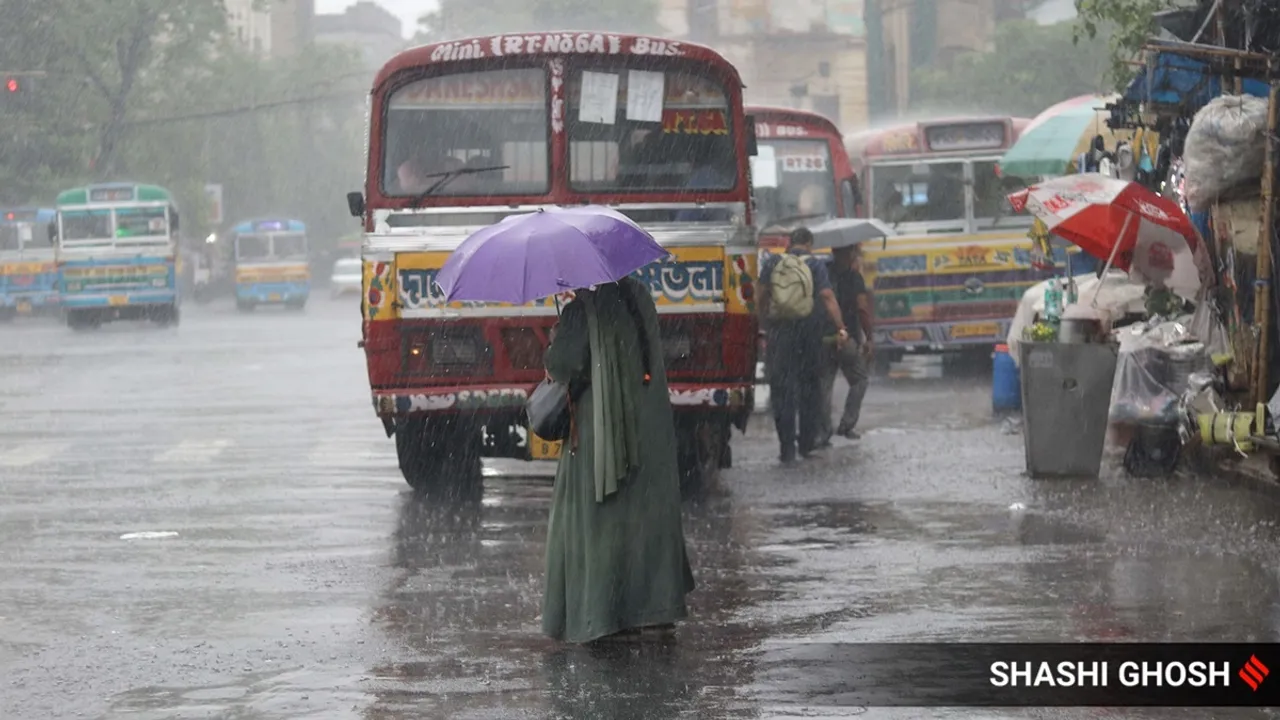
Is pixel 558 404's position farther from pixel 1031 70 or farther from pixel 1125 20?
pixel 1031 70

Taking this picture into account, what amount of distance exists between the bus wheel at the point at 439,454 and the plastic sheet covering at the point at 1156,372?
4214 millimetres

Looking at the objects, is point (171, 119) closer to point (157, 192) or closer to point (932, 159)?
point (157, 192)

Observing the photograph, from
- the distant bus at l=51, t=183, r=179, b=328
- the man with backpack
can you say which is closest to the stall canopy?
the man with backpack

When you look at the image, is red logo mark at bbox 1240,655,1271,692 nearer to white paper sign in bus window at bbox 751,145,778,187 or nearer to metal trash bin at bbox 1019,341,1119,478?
metal trash bin at bbox 1019,341,1119,478

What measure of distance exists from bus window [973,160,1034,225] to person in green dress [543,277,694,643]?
608 inches

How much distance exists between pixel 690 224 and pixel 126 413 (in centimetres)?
959

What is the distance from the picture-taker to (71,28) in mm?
54625

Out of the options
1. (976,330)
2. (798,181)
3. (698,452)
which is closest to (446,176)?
(698,452)

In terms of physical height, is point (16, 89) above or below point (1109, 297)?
above

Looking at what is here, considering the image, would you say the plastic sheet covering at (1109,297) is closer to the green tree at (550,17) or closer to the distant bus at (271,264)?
the distant bus at (271,264)

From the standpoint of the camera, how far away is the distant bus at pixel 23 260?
50531mm

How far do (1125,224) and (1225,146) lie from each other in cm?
117

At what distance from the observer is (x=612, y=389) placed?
798 cm

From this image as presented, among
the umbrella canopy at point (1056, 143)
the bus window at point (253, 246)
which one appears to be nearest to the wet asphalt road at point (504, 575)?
the umbrella canopy at point (1056, 143)
